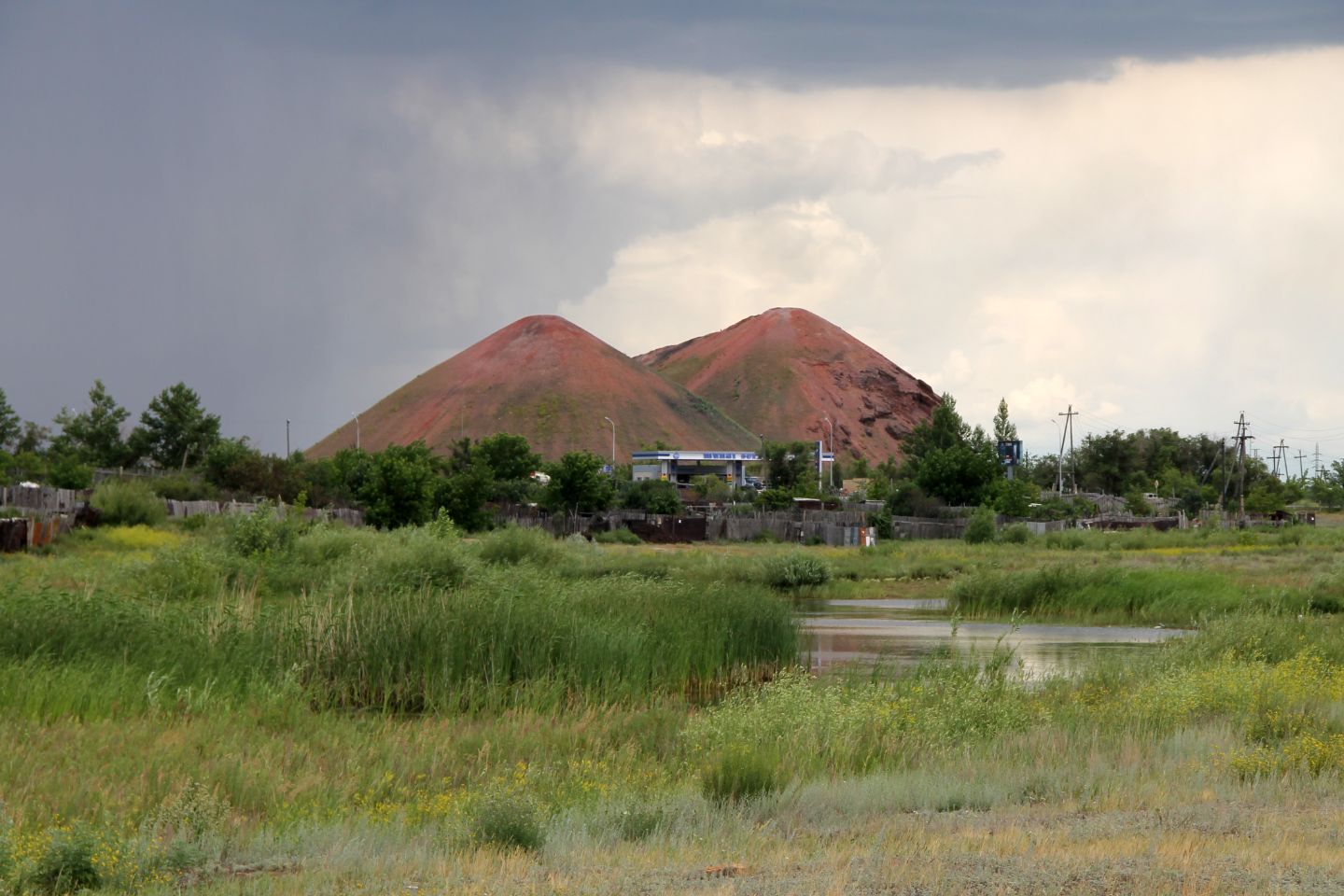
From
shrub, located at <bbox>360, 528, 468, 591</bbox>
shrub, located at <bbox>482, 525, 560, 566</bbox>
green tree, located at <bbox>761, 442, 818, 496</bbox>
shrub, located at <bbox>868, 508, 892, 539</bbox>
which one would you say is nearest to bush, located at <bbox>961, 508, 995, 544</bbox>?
shrub, located at <bbox>868, 508, 892, 539</bbox>

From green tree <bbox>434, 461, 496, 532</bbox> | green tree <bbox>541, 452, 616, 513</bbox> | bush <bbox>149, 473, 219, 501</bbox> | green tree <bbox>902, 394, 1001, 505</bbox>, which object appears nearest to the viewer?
bush <bbox>149, 473, 219, 501</bbox>

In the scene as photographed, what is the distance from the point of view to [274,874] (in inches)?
290

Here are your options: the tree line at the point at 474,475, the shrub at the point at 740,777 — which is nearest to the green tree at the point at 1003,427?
the tree line at the point at 474,475

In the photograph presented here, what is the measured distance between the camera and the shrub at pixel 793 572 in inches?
1651

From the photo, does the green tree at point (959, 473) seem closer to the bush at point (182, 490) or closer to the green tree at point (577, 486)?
the green tree at point (577, 486)

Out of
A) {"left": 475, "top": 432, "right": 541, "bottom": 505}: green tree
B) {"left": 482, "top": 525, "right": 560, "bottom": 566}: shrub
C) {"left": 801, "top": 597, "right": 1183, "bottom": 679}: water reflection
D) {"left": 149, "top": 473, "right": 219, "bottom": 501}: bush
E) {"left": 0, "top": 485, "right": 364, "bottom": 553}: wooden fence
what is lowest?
{"left": 801, "top": 597, "right": 1183, "bottom": 679}: water reflection

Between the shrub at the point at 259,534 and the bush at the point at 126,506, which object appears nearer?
the shrub at the point at 259,534

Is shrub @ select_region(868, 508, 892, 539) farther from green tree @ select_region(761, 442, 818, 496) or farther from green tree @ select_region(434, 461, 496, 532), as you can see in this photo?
green tree @ select_region(761, 442, 818, 496)

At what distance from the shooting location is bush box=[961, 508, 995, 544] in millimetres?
67375

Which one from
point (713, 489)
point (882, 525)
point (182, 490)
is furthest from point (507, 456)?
point (182, 490)

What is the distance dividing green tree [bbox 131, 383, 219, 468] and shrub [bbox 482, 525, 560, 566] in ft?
191

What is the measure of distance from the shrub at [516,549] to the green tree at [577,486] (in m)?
34.3

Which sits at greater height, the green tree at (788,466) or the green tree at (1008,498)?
the green tree at (788,466)

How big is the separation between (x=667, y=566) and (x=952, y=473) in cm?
4786
